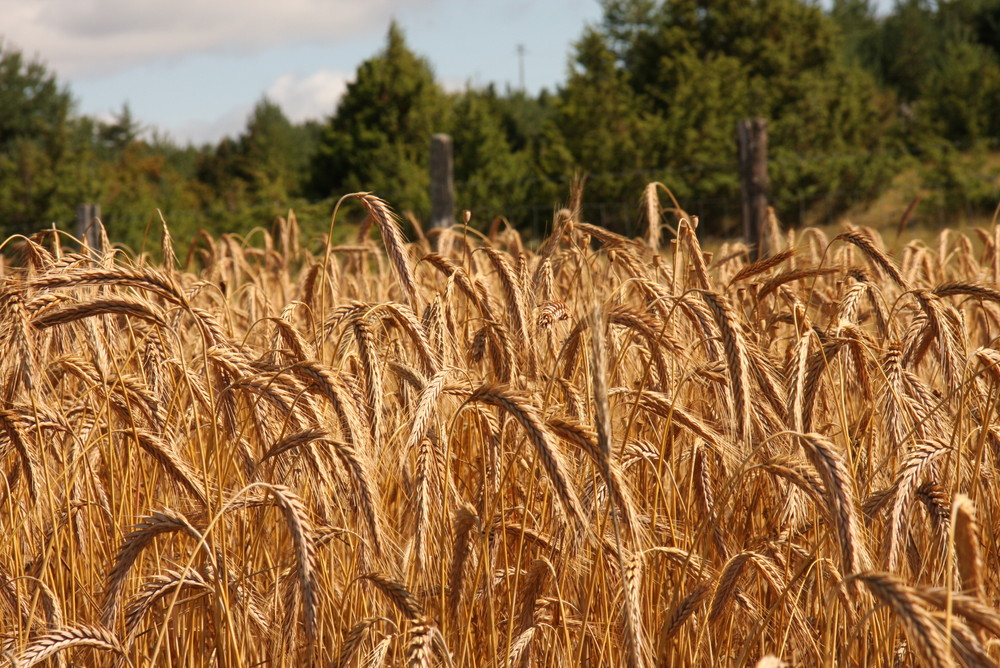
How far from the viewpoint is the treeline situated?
18.1 metres

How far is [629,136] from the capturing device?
20.1 metres

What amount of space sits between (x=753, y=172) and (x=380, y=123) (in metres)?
16.1

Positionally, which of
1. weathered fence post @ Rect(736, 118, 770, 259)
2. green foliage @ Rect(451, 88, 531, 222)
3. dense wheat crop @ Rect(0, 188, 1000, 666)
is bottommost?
dense wheat crop @ Rect(0, 188, 1000, 666)

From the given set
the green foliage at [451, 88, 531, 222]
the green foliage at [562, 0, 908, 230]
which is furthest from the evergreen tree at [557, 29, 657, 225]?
the green foliage at [451, 88, 531, 222]

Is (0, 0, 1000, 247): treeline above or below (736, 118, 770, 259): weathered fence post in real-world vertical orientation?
above

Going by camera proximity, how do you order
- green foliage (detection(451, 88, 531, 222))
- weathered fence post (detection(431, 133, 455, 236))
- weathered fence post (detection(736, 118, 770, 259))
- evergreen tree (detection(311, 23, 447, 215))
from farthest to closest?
evergreen tree (detection(311, 23, 447, 215))
green foliage (detection(451, 88, 531, 222))
weathered fence post (detection(431, 133, 455, 236))
weathered fence post (detection(736, 118, 770, 259))

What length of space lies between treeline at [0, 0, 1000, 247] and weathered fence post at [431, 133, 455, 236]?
15.0ft

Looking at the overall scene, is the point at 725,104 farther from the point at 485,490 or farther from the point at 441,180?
the point at 485,490

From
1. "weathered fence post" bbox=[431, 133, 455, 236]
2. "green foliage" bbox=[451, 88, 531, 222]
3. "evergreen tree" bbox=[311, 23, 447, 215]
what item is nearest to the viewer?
"weathered fence post" bbox=[431, 133, 455, 236]

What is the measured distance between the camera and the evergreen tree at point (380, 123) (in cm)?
2173

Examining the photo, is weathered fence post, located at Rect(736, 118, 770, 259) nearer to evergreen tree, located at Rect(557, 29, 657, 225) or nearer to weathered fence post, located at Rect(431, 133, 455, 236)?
weathered fence post, located at Rect(431, 133, 455, 236)

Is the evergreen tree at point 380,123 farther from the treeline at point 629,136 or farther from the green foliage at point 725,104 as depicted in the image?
the green foliage at point 725,104

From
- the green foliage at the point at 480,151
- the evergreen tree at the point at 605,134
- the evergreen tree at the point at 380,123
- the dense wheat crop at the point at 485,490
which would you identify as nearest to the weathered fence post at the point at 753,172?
the dense wheat crop at the point at 485,490

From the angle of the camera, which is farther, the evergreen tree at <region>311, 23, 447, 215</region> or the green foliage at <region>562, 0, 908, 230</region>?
the evergreen tree at <region>311, 23, 447, 215</region>
